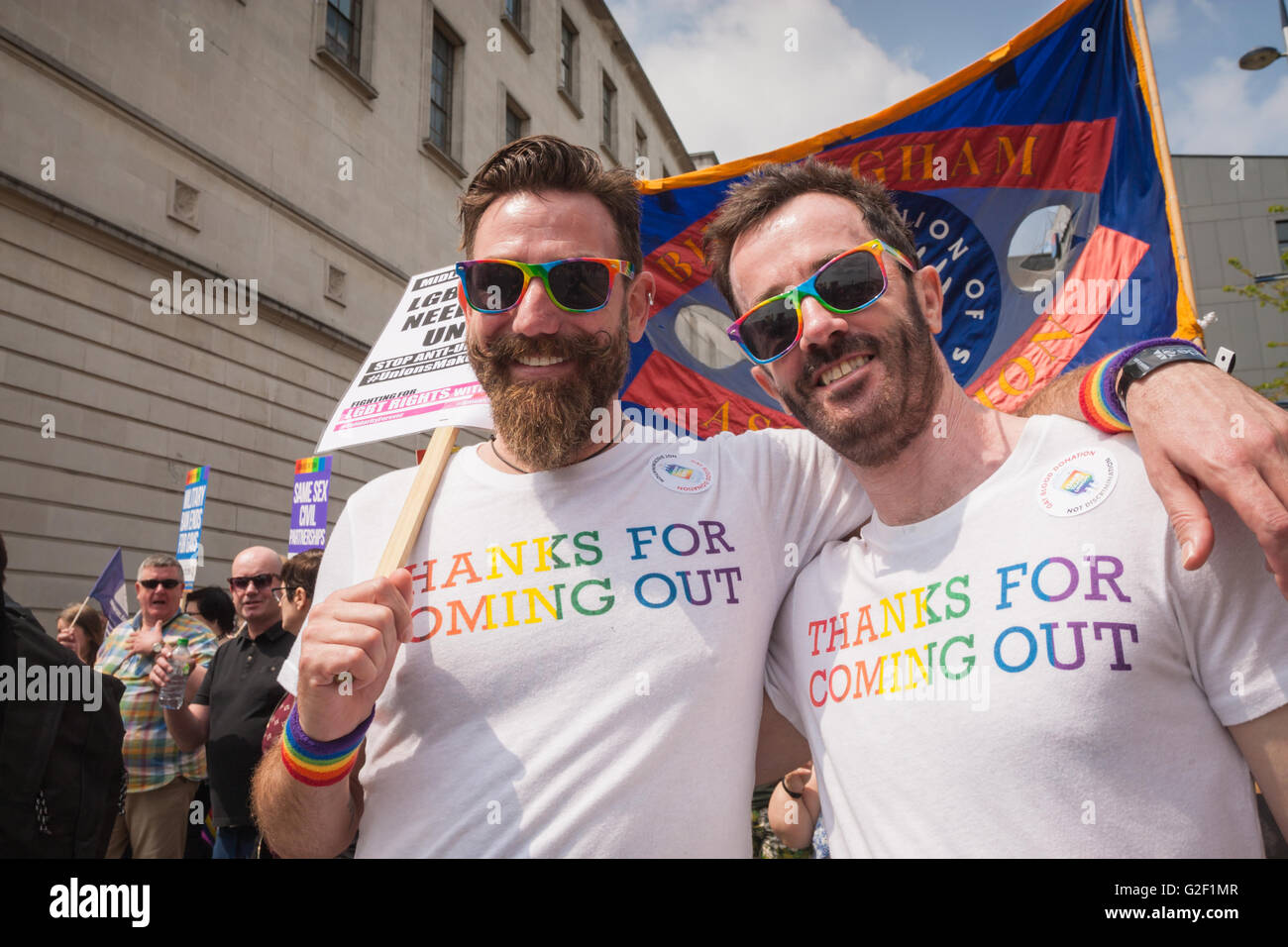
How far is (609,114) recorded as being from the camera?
24.9 meters

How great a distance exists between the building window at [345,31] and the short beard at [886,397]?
47.9ft

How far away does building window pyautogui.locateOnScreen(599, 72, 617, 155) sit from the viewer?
80.2 ft

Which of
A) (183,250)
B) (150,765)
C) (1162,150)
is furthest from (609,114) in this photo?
(1162,150)

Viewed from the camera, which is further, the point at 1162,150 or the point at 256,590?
the point at 256,590

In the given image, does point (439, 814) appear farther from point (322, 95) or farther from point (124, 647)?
point (322, 95)

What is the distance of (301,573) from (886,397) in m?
4.42

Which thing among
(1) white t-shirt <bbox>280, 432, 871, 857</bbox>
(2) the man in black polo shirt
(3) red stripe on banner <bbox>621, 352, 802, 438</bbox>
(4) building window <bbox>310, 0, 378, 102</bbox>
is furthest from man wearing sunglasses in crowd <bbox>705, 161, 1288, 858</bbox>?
(4) building window <bbox>310, 0, 378, 102</bbox>

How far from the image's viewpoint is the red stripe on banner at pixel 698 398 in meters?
4.57

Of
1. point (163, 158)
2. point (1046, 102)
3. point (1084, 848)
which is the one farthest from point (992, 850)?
point (163, 158)

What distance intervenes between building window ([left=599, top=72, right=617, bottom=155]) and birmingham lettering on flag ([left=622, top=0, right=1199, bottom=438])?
21.3m

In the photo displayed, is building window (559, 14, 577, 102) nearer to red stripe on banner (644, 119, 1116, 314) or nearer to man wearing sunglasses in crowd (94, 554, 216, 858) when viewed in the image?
man wearing sunglasses in crowd (94, 554, 216, 858)

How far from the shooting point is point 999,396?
3.92m

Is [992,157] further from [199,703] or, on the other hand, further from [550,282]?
[199,703]
